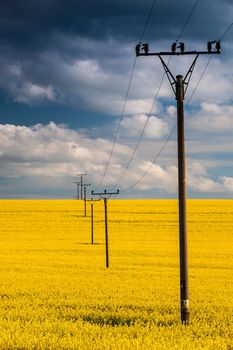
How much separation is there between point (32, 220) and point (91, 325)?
7283cm

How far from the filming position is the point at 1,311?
19.7 metres

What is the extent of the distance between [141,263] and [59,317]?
79.4 feet

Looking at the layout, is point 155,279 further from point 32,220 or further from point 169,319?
point 32,220

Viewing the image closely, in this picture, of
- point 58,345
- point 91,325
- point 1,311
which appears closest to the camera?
point 58,345

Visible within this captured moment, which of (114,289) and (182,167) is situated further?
(114,289)

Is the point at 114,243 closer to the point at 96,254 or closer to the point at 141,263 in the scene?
the point at 96,254

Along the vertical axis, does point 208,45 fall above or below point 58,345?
above

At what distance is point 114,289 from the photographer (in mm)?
26703

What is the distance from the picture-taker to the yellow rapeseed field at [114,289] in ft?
48.6

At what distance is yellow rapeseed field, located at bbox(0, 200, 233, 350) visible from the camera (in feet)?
48.6

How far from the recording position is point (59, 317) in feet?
60.4

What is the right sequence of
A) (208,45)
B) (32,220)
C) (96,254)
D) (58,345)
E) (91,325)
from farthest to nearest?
(32,220), (96,254), (208,45), (91,325), (58,345)

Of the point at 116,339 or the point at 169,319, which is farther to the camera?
the point at 169,319

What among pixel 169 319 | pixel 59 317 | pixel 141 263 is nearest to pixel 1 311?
pixel 59 317
